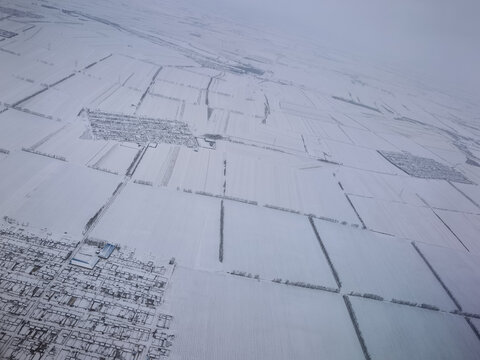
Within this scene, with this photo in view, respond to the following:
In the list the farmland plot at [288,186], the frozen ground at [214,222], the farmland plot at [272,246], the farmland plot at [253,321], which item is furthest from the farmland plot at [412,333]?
the farmland plot at [288,186]

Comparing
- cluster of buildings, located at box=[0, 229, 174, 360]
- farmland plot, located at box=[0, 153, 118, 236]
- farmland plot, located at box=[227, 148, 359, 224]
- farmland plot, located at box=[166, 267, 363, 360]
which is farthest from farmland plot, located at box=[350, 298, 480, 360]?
farmland plot, located at box=[0, 153, 118, 236]

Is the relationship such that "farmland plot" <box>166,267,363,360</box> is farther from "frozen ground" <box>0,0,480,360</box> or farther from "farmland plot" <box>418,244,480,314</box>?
"farmland plot" <box>418,244,480,314</box>

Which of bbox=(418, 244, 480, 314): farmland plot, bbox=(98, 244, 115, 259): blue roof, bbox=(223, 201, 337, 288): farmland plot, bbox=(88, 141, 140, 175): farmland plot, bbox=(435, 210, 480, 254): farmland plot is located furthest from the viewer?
bbox=(435, 210, 480, 254): farmland plot

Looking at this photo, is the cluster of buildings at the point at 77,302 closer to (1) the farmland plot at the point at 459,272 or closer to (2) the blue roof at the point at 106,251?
(2) the blue roof at the point at 106,251

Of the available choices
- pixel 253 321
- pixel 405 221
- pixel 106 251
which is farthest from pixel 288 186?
pixel 106 251

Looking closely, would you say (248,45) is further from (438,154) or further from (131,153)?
(131,153)

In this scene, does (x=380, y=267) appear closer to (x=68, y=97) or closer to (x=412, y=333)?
(x=412, y=333)
